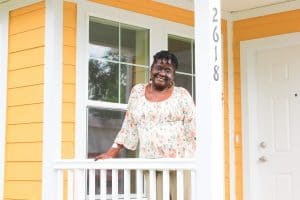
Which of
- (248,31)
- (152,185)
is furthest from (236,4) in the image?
(152,185)

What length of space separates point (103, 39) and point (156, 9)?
76cm

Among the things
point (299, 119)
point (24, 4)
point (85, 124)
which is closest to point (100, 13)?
point (24, 4)

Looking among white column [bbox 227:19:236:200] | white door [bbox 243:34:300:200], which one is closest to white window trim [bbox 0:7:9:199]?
white column [bbox 227:19:236:200]

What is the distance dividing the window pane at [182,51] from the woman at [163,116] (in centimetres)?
168

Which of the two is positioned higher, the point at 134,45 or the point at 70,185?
the point at 134,45

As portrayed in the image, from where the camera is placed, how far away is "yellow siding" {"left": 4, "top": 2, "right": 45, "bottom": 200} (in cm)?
444

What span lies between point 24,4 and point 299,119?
296 centimetres

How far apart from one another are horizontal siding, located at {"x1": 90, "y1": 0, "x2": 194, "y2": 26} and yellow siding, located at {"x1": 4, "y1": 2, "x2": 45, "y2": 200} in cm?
66

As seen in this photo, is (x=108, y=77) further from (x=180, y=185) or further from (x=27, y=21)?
(x=180, y=185)

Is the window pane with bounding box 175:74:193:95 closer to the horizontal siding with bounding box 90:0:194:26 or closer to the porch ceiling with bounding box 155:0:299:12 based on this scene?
the horizontal siding with bounding box 90:0:194:26

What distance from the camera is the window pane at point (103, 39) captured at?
4.79 metres

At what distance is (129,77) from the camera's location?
508cm

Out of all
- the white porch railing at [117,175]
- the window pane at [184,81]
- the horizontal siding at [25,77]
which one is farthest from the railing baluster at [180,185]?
the window pane at [184,81]

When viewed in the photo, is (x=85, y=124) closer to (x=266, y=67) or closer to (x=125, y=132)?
(x=125, y=132)
